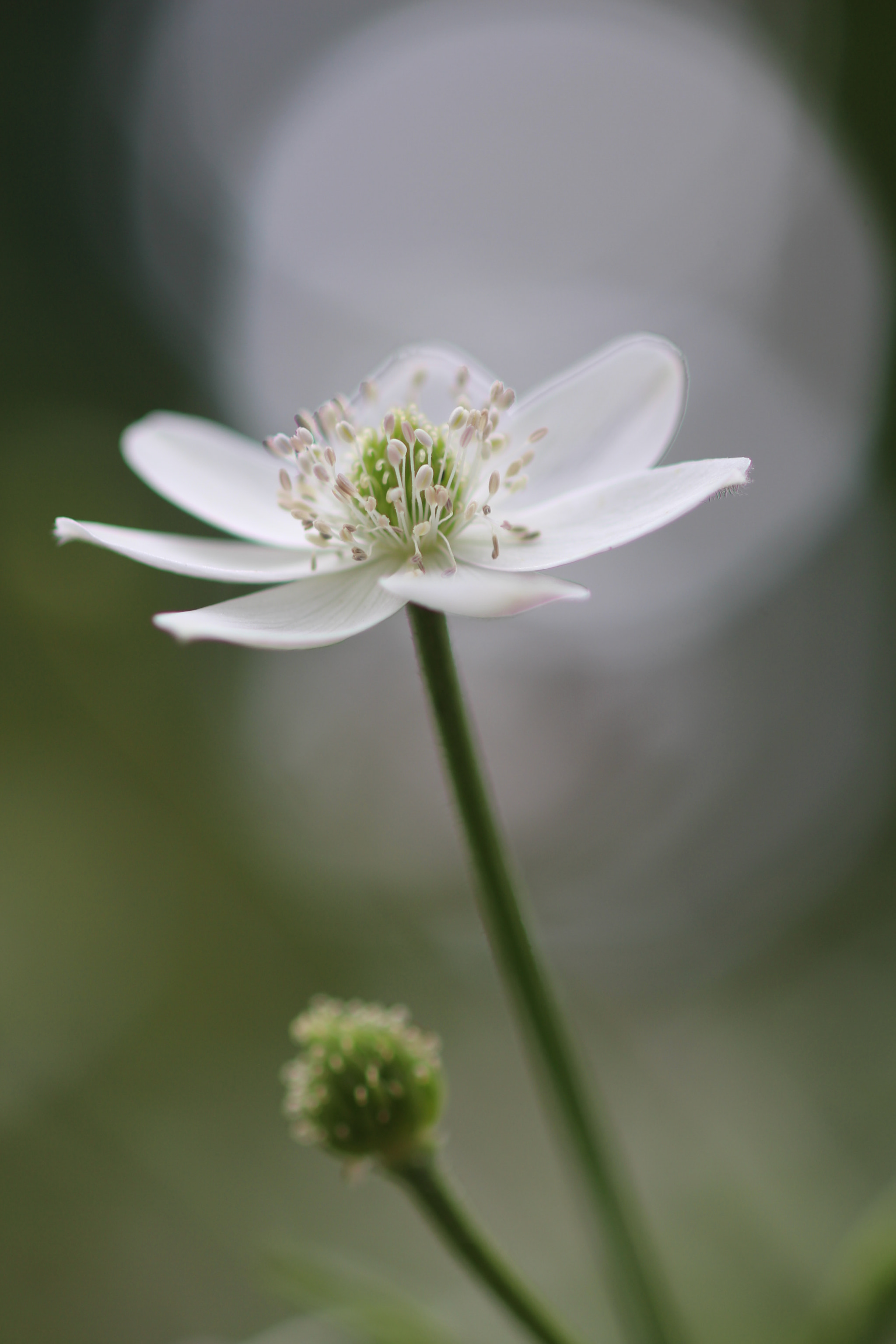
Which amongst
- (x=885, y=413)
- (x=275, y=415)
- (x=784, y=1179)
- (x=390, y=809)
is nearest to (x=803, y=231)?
(x=885, y=413)

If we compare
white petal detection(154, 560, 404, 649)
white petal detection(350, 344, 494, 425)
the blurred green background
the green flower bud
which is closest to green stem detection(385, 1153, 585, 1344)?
the green flower bud

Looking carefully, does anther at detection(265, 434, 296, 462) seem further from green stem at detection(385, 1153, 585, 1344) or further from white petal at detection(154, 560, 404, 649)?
green stem at detection(385, 1153, 585, 1344)

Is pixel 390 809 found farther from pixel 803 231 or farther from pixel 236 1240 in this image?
pixel 803 231

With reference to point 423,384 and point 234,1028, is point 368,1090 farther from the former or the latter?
point 234,1028

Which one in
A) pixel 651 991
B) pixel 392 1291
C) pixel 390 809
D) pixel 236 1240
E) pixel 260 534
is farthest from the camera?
pixel 390 809

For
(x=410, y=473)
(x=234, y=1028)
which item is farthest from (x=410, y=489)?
(x=234, y=1028)

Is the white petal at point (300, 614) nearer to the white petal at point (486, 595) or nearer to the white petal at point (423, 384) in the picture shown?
the white petal at point (486, 595)

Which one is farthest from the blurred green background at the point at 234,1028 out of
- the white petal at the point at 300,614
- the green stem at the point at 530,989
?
the white petal at the point at 300,614
